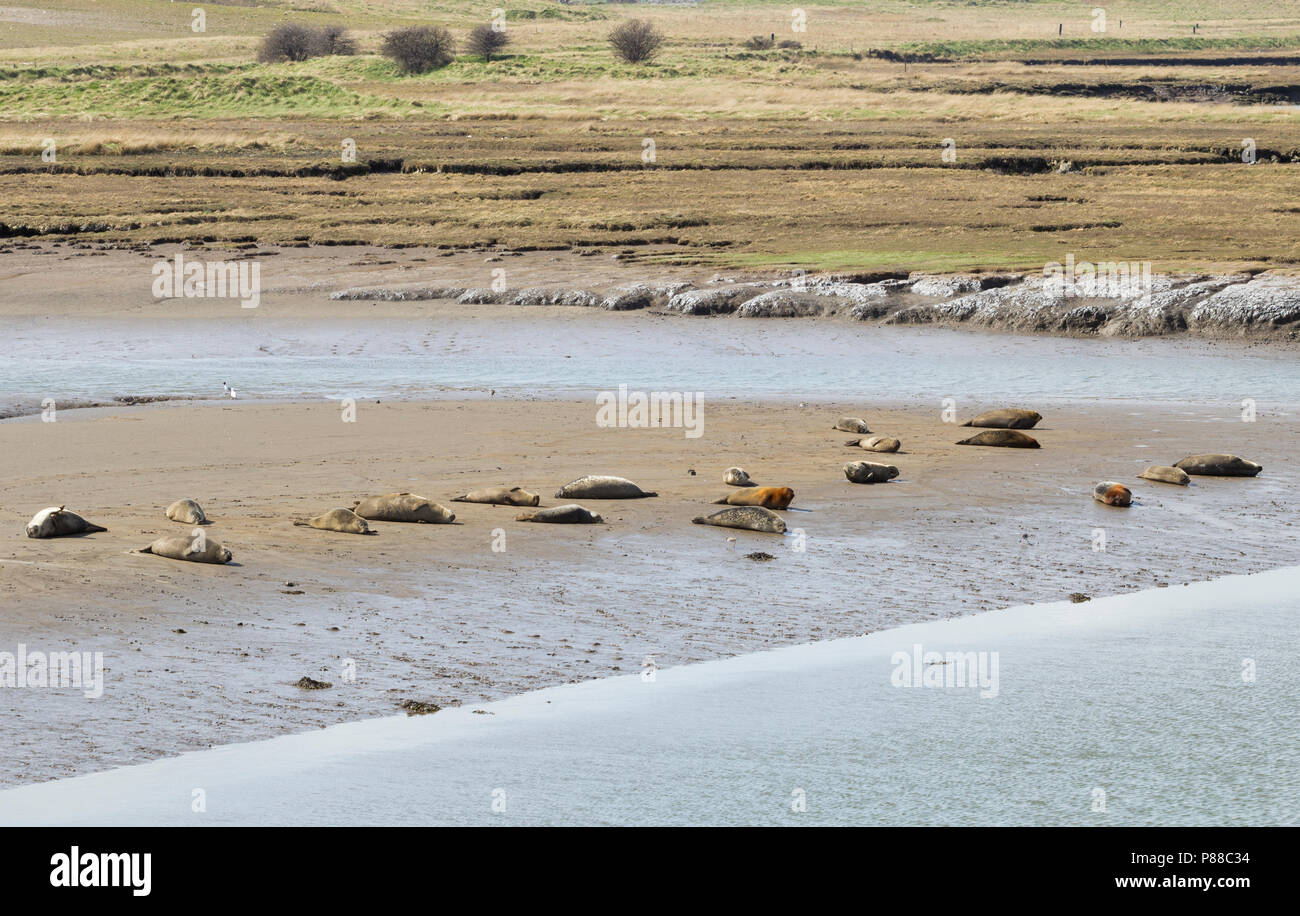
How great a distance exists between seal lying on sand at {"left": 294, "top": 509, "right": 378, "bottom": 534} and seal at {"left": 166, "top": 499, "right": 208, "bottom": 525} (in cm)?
73

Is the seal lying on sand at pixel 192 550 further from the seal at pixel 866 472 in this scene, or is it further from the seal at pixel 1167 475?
the seal at pixel 1167 475

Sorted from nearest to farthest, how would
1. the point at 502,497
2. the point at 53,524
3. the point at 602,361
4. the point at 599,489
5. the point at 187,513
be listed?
the point at 53,524 < the point at 187,513 < the point at 502,497 < the point at 599,489 < the point at 602,361

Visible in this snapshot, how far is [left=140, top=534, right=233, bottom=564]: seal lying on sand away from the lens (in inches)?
382

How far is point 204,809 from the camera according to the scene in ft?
20.2

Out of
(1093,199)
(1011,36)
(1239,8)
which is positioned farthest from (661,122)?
(1239,8)

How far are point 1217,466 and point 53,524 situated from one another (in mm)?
8971

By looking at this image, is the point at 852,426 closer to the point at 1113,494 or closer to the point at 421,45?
the point at 1113,494

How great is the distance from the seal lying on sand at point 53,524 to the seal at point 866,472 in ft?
19.1

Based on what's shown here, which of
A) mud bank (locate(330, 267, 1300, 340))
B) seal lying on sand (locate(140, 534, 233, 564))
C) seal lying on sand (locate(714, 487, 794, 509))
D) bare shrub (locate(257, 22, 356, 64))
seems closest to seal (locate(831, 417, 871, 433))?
seal lying on sand (locate(714, 487, 794, 509))

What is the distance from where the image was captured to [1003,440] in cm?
1481

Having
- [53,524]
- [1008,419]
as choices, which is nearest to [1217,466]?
[1008,419]

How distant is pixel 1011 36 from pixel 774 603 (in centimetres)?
11934

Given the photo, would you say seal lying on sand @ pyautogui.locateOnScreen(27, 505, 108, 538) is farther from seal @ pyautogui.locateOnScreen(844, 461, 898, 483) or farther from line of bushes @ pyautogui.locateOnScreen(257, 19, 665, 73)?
line of bushes @ pyautogui.locateOnScreen(257, 19, 665, 73)

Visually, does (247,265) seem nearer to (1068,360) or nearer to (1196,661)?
(1068,360)
